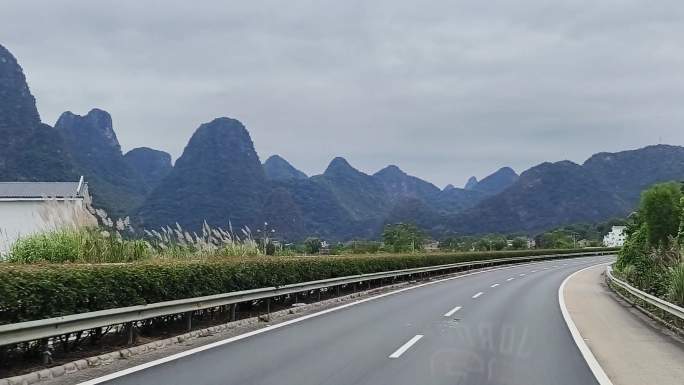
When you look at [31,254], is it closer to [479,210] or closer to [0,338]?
[0,338]

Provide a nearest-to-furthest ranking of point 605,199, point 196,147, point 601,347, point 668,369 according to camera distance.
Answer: point 668,369, point 601,347, point 196,147, point 605,199

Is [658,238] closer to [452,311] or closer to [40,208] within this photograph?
[452,311]

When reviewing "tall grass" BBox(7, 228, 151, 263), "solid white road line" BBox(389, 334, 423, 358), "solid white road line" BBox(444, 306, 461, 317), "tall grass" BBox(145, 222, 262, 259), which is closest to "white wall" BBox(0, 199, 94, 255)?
"tall grass" BBox(7, 228, 151, 263)

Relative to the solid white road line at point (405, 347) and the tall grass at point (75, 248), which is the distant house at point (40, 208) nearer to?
the tall grass at point (75, 248)

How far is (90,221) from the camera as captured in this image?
41.7ft

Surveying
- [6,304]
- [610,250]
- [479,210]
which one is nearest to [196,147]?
[479,210]

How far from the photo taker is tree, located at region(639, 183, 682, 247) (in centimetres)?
2133

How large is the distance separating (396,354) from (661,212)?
1621cm

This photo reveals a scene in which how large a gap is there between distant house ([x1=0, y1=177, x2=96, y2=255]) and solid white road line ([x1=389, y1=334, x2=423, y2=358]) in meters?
6.87

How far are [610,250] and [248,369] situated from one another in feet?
285

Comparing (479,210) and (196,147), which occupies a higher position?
(196,147)

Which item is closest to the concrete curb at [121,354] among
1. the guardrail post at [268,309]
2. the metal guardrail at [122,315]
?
the guardrail post at [268,309]

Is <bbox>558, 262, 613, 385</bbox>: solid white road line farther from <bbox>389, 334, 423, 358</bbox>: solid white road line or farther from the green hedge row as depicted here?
the green hedge row

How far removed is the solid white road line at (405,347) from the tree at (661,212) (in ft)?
45.8
